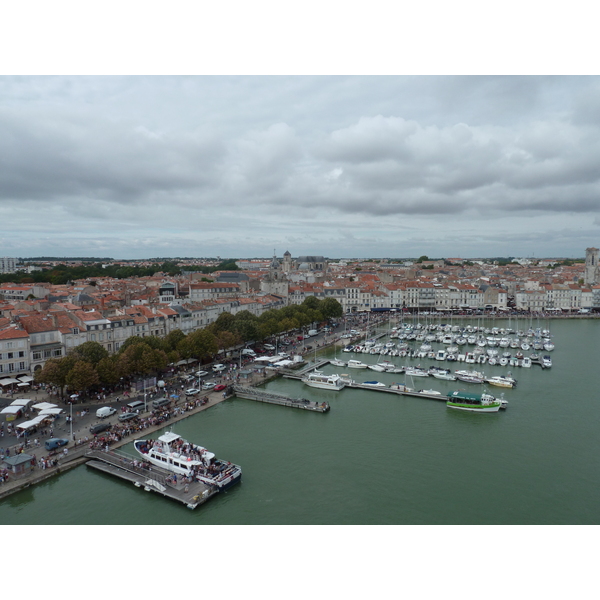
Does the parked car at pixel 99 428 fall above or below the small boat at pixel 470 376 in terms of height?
above

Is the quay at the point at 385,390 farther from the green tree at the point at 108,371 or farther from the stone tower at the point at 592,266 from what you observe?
the stone tower at the point at 592,266

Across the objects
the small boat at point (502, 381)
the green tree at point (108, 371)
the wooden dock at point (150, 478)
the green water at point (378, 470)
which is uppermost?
the green tree at point (108, 371)

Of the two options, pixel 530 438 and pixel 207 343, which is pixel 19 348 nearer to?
pixel 207 343

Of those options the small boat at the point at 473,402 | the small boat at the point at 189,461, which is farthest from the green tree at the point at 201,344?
the small boat at the point at 473,402

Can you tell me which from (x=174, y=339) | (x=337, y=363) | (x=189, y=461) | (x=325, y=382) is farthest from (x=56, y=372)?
(x=337, y=363)

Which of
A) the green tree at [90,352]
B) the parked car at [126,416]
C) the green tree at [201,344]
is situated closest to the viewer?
the parked car at [126,416]

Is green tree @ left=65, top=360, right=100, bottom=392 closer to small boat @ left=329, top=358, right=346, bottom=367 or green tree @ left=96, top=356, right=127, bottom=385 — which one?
green tree @ left=96, top=356, right=127, bottom=385
